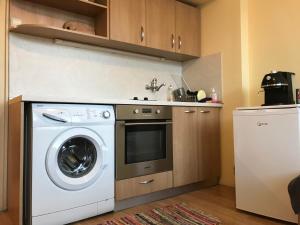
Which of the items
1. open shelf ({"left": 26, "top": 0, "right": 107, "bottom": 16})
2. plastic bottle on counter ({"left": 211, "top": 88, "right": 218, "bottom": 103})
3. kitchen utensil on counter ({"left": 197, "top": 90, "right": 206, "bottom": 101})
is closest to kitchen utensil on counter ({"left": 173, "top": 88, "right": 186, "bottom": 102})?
kitchen utensil on counter ({"left": 197, "top": 90, "right": 206, "bottom": 101})

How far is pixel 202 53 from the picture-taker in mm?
3064

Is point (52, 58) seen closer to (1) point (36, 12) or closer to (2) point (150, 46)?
(1) point (36, 12)

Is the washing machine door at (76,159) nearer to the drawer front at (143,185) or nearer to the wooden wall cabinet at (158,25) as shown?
the drawer front at (143,185)

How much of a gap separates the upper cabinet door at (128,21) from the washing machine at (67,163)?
2.73 ft

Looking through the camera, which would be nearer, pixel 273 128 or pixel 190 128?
pixel 273 128

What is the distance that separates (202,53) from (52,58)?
1689 mm

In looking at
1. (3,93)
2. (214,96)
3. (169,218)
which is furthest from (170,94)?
(3,93)

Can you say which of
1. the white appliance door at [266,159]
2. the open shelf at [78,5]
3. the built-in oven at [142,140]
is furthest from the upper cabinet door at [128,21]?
the white appliance door at [266,159]

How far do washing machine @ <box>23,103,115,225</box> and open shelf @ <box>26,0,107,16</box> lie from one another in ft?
3.19

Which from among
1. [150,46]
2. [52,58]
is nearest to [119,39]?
[150,46]

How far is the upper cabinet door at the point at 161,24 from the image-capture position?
261 cm

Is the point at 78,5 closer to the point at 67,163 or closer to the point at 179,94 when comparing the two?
the point at 67,163

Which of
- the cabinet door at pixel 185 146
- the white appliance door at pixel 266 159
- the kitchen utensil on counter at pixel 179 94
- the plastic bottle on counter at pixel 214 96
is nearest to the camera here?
the white appliance door at pixel 266 159

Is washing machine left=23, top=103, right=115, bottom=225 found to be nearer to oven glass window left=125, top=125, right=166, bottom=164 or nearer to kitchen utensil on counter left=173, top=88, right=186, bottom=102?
oven glass window left=125, top=125, right=166, bottom=164
